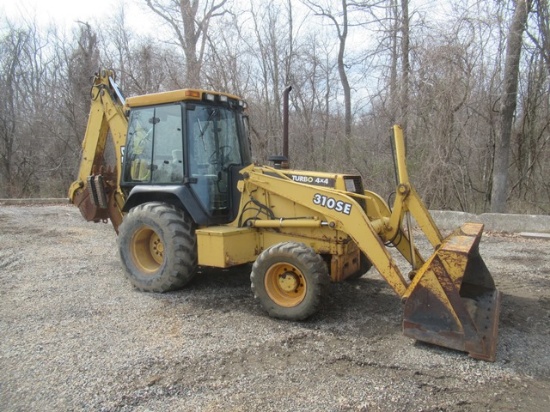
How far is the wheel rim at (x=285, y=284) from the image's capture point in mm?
4539

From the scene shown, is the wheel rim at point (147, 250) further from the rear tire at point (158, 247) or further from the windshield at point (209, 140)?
the windshield at point (209, 140)

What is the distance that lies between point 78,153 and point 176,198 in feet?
51.6

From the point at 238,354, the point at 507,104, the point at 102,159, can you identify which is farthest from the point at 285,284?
the point at 507,104

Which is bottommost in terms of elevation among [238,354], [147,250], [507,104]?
[238,354]

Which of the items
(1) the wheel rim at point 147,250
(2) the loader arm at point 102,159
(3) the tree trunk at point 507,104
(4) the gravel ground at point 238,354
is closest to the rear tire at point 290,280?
(4) the gravel ground at point 238,354

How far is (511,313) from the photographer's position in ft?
15.3

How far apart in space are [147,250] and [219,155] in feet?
5.07

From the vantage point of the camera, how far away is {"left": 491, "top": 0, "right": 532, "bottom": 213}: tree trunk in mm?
9805

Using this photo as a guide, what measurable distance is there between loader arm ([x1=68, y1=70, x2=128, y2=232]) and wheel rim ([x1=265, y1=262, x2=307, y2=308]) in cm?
277

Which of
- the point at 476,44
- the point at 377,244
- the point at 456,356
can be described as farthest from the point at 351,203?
the point at 476,44

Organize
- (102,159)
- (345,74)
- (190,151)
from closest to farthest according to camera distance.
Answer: (190,151), (102,159), (345,74)

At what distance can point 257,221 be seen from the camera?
5156mm

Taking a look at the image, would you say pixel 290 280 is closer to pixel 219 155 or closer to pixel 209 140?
pixel 219 155

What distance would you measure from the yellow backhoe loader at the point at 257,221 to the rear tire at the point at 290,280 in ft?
0.03
